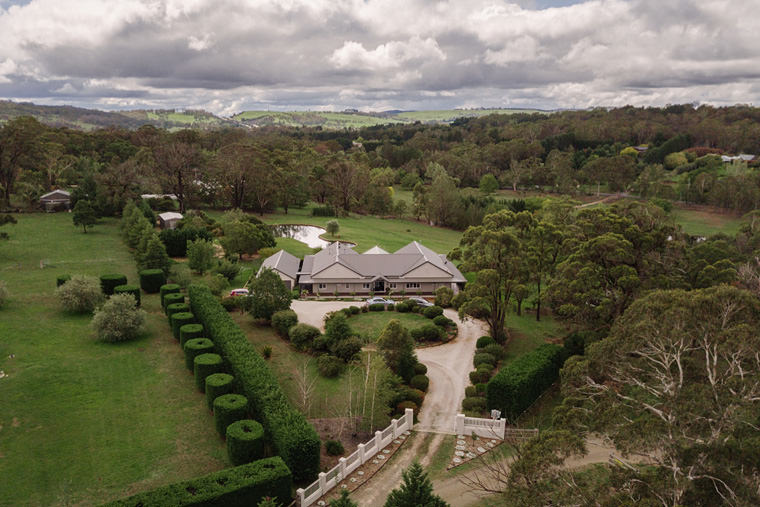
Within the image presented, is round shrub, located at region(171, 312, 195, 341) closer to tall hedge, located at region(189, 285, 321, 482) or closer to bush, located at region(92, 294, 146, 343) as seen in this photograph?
tall hedge, located at region(189, 285, 321, 482)

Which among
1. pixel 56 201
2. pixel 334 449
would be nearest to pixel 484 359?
pixel 334 449

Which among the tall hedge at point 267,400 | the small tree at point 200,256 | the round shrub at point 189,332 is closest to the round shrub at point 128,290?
the tall hedge at point 267,400

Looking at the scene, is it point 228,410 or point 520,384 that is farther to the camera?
point 520,384

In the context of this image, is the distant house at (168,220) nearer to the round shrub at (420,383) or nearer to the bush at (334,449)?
the round shrub at (420,383)

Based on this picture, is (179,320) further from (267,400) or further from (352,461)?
(352,461)

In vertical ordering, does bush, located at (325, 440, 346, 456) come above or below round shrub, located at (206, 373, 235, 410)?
below

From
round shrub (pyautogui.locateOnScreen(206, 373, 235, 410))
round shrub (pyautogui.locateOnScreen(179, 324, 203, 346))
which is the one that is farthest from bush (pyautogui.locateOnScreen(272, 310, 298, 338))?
round shrub (pyautogui.locateOnScreen(206, 373, 235, 410))
